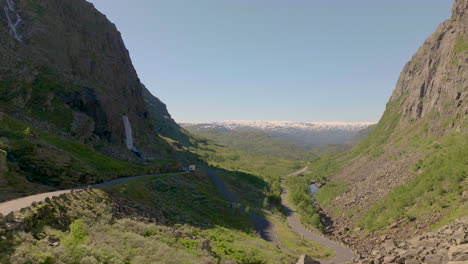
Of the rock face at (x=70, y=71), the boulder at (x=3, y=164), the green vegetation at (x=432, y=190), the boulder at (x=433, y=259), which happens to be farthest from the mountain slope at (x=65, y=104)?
the green vegetation at (x=432, y=190)

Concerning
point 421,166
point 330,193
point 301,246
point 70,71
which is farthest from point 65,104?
point 330,193

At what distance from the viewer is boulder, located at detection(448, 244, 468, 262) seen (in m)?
20.8

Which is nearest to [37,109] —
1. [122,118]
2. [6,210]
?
[122,118]

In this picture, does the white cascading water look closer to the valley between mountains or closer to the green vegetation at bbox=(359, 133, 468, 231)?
the valley between mountains

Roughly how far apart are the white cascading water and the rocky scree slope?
348 feet

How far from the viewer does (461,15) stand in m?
120

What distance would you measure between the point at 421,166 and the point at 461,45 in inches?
2497

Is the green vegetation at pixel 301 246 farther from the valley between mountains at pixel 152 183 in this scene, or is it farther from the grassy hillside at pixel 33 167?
the grassy hillside at pixel 33 167

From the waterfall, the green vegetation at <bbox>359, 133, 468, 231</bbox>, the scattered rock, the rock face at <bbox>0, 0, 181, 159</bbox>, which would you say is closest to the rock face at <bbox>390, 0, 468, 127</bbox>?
the green vegetation at <bbox>359, 133, 468, 231</bbox>

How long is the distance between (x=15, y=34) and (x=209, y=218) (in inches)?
3202

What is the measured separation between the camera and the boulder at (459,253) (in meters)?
20.8

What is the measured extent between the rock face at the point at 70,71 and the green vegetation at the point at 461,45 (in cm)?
12304

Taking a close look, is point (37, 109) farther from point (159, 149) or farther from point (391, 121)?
point (391, 121)

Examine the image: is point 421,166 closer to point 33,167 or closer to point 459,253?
point 459,253
